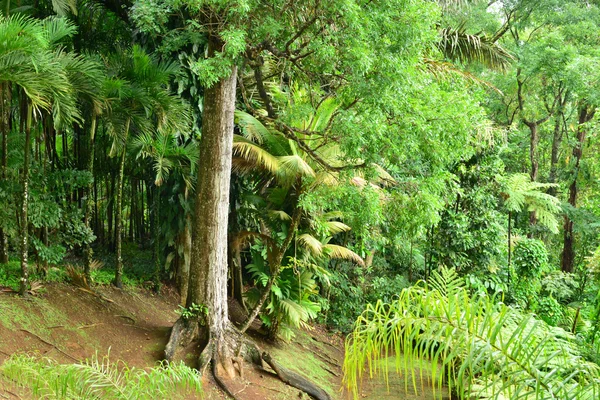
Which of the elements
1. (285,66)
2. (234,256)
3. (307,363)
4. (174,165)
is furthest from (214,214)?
(307,363)

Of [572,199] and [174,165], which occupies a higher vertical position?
[174,165]

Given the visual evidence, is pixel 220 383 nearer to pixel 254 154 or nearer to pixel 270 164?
pixel 270 164

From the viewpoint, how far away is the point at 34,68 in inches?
235

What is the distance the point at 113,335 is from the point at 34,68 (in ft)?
11.8

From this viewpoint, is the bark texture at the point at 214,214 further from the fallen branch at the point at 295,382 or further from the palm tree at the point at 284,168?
the palm tree at the point at 284,168

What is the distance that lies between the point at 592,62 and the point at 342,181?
365 inches

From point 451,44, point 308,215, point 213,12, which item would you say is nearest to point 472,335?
point 213,12

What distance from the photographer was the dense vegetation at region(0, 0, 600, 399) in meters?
6.57

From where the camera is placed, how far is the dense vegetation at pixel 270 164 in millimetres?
6570

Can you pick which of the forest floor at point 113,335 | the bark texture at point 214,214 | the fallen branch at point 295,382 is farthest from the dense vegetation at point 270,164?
the fallen branch at point 295,382

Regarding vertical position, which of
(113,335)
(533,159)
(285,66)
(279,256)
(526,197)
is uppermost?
(285,66)

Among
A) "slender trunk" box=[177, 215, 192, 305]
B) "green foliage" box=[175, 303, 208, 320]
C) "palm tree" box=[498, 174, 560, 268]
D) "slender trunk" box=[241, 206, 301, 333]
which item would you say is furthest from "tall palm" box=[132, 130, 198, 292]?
"palm tree" box=[498, 174, 560, 268]

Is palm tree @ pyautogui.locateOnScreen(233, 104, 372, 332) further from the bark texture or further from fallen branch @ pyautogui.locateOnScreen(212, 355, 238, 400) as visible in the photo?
fallen branch @ pyautogui.locateOnScreen(212, 355, 238, 400)

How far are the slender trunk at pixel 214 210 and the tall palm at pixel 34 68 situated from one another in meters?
1.79
